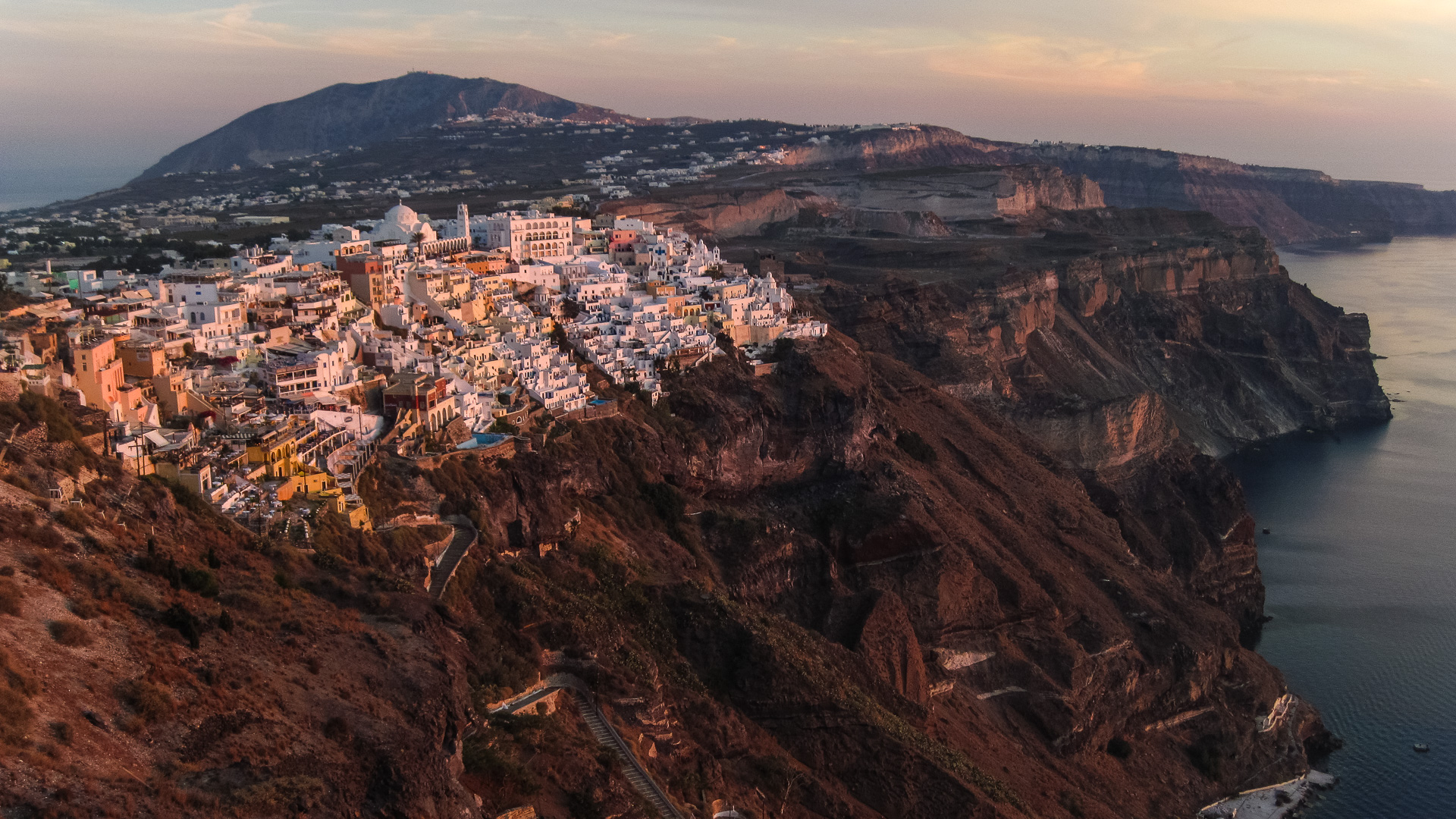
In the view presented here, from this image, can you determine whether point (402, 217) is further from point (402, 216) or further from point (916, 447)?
point (916, 447)

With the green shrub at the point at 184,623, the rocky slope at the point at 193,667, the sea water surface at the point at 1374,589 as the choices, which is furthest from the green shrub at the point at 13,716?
the sea water surface at the point at 1374,589

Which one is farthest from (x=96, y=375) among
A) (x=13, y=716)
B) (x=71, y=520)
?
(x=13, y=716)

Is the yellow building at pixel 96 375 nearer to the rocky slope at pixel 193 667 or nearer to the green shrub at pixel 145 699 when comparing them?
the rocky slope at pixel 193 667

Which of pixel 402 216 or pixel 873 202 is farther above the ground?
pixel 402 216

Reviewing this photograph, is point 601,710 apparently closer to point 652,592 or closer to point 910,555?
point 652,592

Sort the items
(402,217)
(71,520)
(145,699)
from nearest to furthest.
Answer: (145,699), (71,520), (402,217)

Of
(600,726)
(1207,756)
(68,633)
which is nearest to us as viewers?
(68,633)

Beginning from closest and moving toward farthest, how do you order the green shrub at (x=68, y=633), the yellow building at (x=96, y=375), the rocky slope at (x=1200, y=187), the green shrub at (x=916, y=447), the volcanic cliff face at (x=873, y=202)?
the green shrub at (x=68, y=633), the yellow building at (x=96, y=375), the green shrub at (x=916, y=447), the volcanic cliff face at (x=873, y=202), the rocky slope at (x=1200, y=187)
